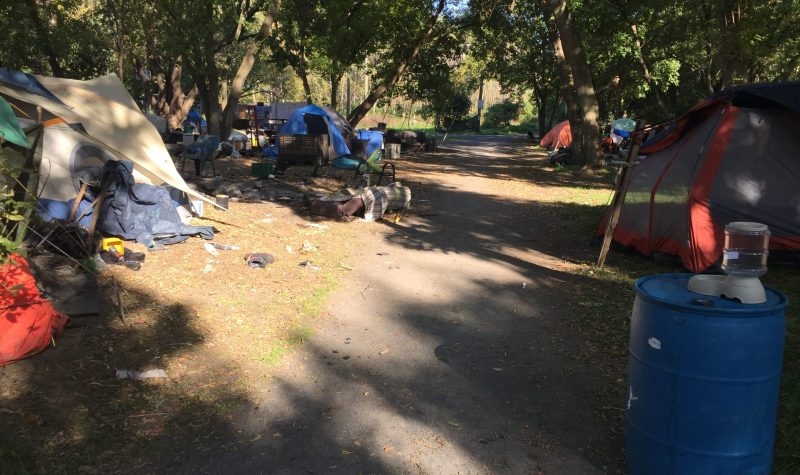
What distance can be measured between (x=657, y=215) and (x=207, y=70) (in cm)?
1529

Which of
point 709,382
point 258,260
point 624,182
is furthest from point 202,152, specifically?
point 709,382

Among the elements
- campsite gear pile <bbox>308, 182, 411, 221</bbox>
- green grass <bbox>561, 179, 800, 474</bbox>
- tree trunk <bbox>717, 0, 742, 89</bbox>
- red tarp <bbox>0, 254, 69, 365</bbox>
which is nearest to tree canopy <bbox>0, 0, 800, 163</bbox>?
tree trunk <bbox>717, 0, 742, 89</bbox>

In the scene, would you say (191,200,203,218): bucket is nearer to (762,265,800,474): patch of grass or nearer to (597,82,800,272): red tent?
(597,82,800,272): red tent

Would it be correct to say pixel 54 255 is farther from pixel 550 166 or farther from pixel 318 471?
pixel 550 166

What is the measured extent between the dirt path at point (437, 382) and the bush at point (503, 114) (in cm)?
5594

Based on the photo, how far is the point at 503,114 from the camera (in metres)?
62.6

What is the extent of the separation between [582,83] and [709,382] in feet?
51.8

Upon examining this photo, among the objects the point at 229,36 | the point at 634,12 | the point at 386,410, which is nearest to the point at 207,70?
the point at 229,36

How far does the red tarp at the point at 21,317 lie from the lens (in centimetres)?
413

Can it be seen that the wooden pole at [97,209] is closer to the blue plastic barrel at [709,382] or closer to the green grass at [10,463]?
the green grass at [10,463]

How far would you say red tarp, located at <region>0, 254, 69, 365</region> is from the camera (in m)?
4.13

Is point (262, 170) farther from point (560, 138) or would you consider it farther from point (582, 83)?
point (560, 138)

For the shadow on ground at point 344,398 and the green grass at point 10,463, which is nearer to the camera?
the green grass at point 10,463

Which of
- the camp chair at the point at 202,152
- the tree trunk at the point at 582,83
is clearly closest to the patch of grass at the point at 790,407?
the camp chair at the point at 202,152
